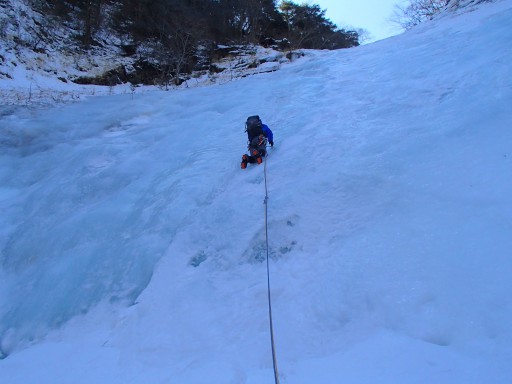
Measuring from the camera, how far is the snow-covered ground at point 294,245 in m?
1.96

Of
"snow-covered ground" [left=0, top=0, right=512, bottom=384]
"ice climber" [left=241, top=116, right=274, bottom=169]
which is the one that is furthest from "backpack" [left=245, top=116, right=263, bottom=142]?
"snow-covered ground" [left=0, top=0, right=512, bottom=384]

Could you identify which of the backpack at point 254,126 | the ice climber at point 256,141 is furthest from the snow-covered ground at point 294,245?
the backpack at point 254,126

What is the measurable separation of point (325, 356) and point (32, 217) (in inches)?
169

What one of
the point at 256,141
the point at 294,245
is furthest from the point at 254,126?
the point at 294,245

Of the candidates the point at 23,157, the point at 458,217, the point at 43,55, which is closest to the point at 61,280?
the point at 458,217

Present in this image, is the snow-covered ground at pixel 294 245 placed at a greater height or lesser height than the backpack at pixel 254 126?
lesser

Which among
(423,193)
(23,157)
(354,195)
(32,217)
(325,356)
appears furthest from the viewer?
(23,157)

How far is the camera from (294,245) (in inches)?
117

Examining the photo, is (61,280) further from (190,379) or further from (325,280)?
(325,280)

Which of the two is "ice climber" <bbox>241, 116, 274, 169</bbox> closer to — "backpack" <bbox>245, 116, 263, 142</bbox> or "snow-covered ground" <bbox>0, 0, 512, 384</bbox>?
"backpack" <bbox>245, 116, 263, 142</bbox>

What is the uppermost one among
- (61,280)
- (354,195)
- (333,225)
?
(354,195)

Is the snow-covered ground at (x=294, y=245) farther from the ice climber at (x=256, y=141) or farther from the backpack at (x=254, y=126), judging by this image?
the backpack at (x=254, y=126)

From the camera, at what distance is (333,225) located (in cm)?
302

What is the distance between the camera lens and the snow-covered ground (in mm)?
1964
